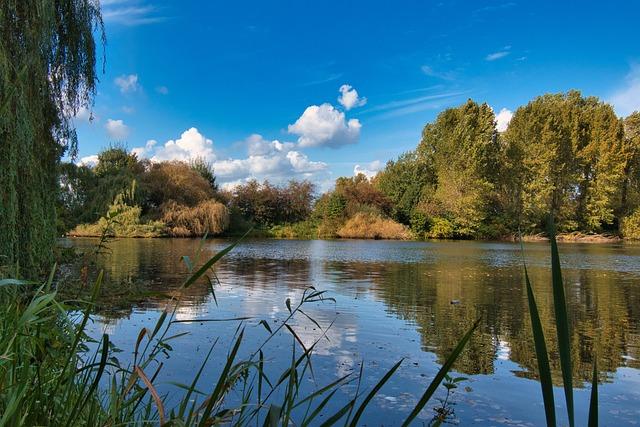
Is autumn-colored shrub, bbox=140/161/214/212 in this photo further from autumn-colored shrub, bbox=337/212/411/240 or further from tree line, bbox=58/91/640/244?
autumn-colored shrub, bbox=337/212/411/240

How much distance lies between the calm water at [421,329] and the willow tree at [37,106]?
1.42 metres

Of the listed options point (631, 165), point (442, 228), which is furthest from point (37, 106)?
point (631, 165)

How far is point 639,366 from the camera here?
5.14 metres

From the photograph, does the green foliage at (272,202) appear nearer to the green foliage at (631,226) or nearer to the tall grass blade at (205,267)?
the green foliage at (631,226)

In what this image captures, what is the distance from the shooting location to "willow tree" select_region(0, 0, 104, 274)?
4777 millimetres

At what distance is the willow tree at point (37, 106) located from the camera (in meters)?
4.78

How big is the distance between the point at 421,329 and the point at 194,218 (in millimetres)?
25707

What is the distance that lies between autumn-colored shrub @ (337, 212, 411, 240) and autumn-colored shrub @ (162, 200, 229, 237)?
1014cm

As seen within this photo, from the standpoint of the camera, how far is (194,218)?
30734 millimetres

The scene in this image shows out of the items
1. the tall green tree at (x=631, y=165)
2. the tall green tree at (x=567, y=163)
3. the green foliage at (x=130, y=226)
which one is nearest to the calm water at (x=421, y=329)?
the green foliage at (x=130, y=226)

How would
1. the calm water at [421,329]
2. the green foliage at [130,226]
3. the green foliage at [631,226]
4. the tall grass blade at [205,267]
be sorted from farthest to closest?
the green foliage at [631,226]
the green foliage at [130,226]
the calm water at [421,329]
the tall grass blade at [205,267]

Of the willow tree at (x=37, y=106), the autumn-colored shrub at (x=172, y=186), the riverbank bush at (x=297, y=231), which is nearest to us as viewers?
the willow tree at (x=37, y=106)

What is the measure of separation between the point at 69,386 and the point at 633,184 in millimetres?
44836

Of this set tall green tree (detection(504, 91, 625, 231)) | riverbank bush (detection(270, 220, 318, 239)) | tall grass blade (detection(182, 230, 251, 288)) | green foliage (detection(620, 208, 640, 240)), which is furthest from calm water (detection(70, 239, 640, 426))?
green foliage (detection(620, 208, 640, 240))
